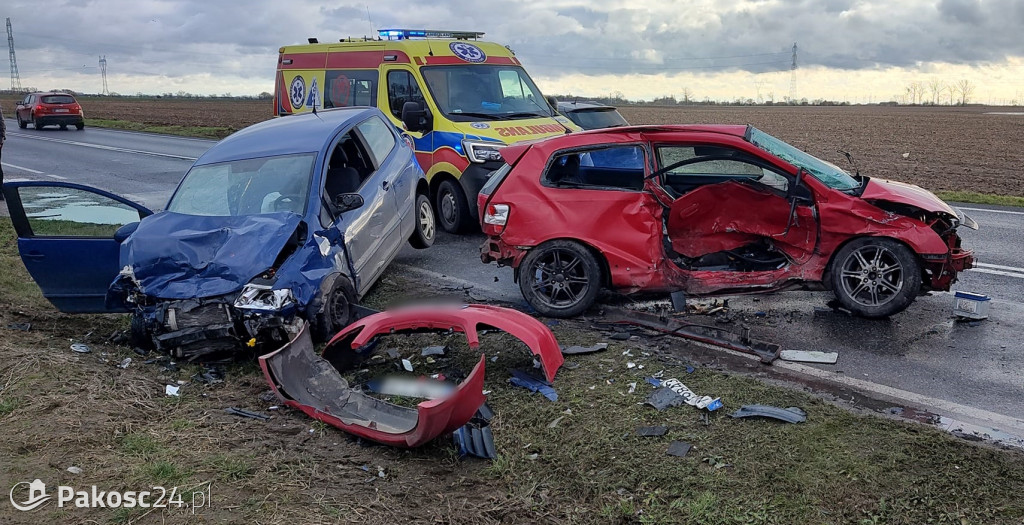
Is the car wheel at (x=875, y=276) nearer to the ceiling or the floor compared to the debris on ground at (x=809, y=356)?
nearer to the ceiling

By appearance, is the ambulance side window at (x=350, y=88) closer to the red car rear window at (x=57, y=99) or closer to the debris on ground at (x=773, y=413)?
the debris on ground at (x=773, y=413)

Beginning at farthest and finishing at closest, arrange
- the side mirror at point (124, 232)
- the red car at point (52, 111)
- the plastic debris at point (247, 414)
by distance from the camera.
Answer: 1. the red car at point (52, 111)
2. the side mirror at point (124, 232)
3. the plastic debris at point (247, 414)

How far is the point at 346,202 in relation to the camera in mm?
7059

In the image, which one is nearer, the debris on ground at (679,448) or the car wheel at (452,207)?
the debris on ground at (679,448)

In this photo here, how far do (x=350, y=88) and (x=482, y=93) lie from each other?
214 centimetres

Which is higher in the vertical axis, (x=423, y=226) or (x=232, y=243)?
(x=232, y=243)

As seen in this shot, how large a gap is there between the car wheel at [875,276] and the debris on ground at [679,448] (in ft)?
9.28

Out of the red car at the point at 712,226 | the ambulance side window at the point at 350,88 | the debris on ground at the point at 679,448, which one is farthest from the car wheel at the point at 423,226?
the debris on ground at the point at 679,448

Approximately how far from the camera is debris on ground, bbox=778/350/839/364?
5.86 metres

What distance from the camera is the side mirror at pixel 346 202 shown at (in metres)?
7.07

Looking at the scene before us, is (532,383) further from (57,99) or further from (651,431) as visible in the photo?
(57,99)

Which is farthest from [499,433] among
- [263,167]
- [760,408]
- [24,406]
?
[263,167]

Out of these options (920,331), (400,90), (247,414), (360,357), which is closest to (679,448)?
(360,357)

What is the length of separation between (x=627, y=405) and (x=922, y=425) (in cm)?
170
